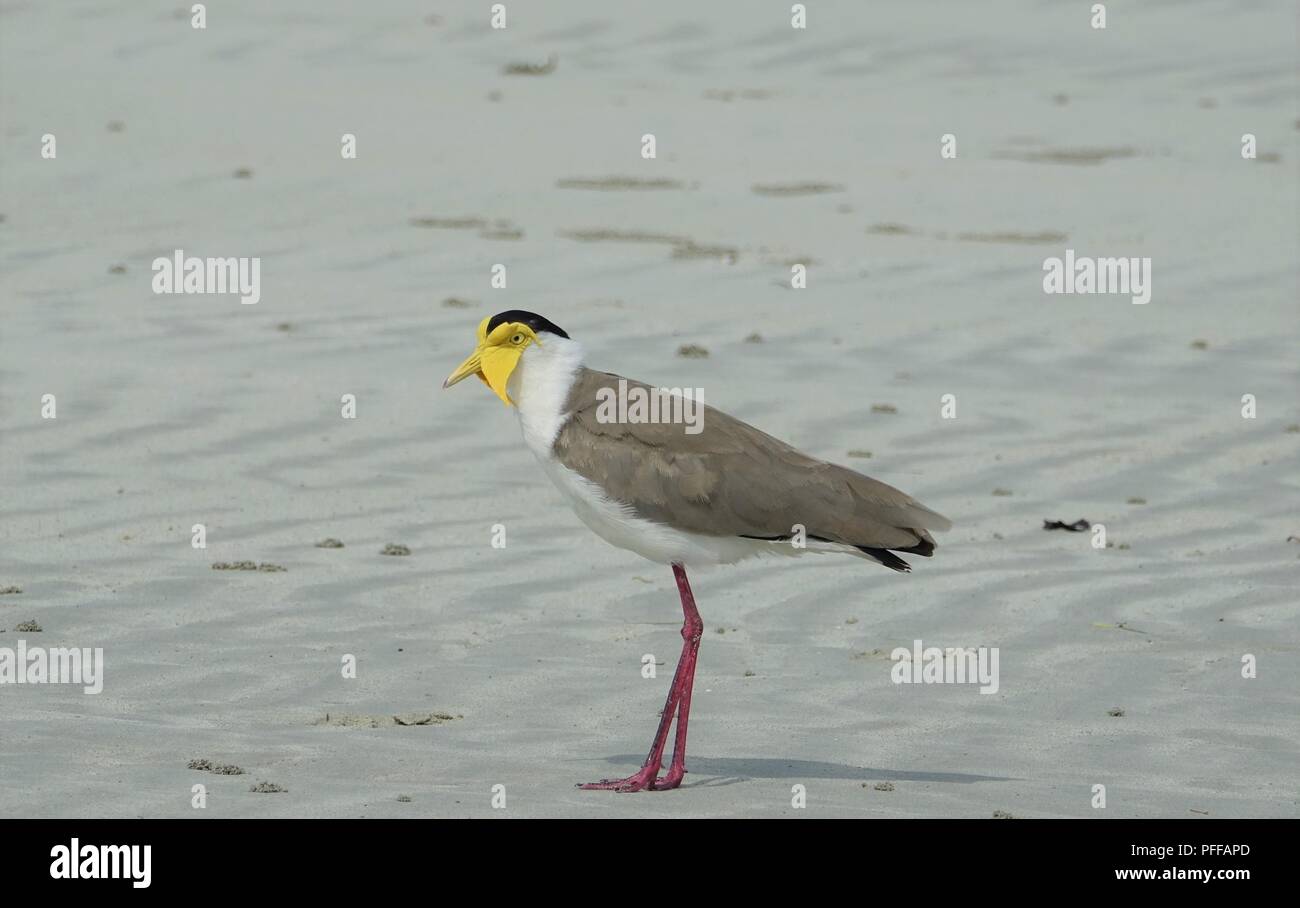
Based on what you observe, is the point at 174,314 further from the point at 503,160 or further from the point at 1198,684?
the point at 1198,684

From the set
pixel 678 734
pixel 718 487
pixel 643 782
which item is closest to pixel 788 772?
pixel 678 734

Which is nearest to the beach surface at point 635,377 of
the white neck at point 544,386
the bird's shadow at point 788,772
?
the bird's shadow at point 788,772

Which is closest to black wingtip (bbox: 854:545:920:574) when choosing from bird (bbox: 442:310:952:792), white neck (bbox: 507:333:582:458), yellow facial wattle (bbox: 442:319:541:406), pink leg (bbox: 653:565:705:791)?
bird (bbox: 442:310:952:792)

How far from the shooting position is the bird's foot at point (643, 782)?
6.35 meters

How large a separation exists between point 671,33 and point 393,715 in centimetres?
1706

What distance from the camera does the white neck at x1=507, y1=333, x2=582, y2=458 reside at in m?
6.61

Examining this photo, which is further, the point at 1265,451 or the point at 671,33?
the point at 671,33

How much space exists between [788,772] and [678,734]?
40cm

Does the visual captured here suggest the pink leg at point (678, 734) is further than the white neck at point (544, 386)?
No

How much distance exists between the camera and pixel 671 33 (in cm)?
2330

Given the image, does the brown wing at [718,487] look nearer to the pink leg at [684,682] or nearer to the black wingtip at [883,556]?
the black wingtip at [883,556]

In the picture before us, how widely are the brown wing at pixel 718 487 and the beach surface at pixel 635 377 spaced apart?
2.69 ft
